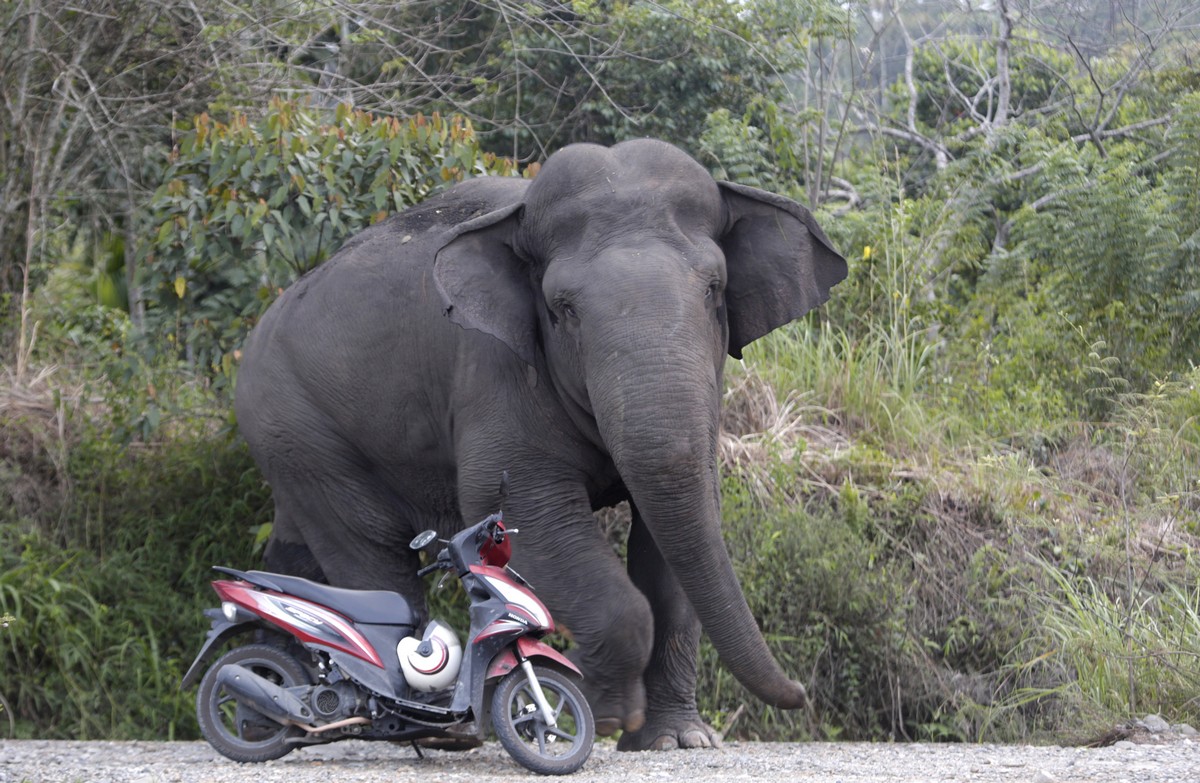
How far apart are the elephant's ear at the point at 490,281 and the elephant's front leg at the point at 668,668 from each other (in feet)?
Answer: 3.49

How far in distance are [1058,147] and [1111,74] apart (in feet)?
11.9

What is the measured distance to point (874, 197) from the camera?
12273 mm

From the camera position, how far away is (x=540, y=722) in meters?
5.25

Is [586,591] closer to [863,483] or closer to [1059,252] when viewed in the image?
[863,483]

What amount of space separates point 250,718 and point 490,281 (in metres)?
1.92

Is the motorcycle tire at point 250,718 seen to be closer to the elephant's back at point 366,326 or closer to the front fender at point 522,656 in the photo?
the front fender at point 522,656

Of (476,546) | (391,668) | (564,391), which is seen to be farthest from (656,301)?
(391,668)

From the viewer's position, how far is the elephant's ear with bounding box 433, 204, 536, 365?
19.9ft

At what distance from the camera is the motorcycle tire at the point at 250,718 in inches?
221

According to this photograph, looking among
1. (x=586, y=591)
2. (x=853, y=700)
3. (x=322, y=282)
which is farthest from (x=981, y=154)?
(x=586, y=591)

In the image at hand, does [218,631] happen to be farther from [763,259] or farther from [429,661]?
[763,259]

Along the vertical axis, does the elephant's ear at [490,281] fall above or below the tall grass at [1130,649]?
above

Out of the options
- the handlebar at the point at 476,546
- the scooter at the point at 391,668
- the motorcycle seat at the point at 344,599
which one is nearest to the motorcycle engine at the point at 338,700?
the scooter at the point at 391,668

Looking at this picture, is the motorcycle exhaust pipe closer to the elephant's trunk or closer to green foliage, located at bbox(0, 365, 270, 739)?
the elephant's trunk
